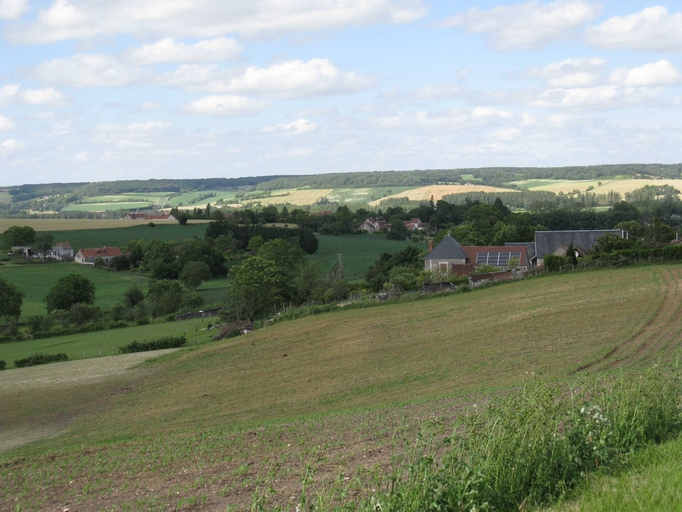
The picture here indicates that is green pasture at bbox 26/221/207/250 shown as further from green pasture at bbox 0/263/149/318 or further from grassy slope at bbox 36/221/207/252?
green pasture at bbox 0/263/149/318

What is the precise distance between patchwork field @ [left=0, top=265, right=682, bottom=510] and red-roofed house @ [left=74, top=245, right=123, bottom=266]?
68.0m

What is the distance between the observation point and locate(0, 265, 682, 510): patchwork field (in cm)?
1216

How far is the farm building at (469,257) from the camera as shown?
69.6m

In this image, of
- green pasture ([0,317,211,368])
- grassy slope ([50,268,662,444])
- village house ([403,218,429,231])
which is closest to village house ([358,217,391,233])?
village house ([403,218,429,231])

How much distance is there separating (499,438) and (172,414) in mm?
18796

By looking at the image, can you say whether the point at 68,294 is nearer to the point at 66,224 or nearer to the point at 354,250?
the point at 354,250

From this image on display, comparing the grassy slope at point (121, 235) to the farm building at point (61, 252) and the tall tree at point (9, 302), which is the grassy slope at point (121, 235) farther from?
the tall tree at point (9, 302)

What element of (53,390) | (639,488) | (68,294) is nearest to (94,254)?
(68,294)

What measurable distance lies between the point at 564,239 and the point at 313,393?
47178 mm

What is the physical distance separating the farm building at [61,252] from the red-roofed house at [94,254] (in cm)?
254

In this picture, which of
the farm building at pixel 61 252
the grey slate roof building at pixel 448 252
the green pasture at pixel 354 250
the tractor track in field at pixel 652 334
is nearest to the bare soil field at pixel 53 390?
the tractor track in field at pixel 652 334

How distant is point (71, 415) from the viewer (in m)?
28.2

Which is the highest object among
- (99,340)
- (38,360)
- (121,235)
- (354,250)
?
(121,235)

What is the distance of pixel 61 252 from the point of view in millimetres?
113625
